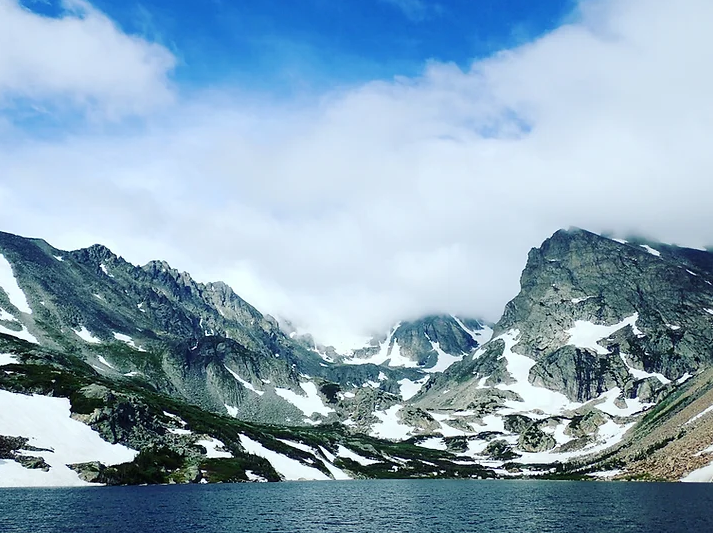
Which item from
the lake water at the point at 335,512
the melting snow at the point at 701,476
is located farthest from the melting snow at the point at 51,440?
the melting snow at the point at 701,476

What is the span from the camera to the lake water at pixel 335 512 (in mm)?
77688

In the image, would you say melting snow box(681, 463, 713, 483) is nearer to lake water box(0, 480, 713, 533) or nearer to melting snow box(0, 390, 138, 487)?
lake water box(0, 480, 713, 533)

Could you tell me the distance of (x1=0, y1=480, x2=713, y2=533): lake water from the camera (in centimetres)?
7769

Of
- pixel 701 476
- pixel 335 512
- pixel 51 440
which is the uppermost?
pixel 51 440

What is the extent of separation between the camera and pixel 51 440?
157375 mm

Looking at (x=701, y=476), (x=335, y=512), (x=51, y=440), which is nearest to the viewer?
(x=335, y=512)

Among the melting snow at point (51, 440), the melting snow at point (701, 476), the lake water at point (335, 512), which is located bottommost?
the melting snow at point (701, 476)

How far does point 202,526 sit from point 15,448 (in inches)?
3669

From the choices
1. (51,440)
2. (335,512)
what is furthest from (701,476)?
(51,440)

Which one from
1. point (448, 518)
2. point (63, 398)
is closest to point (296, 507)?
point (448, 518)

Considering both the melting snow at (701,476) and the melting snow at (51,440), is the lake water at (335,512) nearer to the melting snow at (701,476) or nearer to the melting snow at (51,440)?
the melting snow at (51,440)

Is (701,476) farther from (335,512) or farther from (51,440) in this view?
(51,440)

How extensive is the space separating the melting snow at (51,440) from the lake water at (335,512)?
Answer: 16945mm

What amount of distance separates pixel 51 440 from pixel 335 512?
96.3 metres
